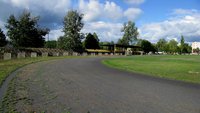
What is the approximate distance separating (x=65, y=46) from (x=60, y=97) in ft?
240

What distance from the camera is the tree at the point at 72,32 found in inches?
3136

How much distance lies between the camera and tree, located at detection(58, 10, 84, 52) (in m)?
79.7

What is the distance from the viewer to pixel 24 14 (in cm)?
7162

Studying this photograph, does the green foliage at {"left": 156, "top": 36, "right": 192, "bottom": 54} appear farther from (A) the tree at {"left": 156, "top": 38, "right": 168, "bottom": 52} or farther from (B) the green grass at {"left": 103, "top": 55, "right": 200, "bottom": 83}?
(B) the green grass at {"left": 103, "top": 55, "right": 200, "bottom": 83}

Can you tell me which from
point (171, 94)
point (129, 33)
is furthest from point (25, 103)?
Answer: point (129, 33)

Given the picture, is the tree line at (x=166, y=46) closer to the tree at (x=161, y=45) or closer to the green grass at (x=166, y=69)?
the tree at (x=161, y=45)

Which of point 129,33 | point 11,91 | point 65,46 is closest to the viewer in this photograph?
point 11,91

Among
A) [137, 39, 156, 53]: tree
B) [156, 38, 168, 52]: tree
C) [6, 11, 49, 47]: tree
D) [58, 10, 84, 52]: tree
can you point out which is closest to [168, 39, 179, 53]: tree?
[156, 38, 168, 52]: tree

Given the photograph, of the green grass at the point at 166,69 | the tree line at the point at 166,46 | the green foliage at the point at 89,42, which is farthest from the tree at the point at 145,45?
the green grass at the point at 166,69

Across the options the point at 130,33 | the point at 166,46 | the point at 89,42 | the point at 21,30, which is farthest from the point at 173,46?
the point at 21,30

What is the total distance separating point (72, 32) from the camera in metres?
83.4

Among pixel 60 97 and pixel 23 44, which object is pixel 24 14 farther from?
pixel 60 97

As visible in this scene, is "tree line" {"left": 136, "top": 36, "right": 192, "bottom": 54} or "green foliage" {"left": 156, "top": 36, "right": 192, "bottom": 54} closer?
"tree line" {"left": 136, "top": 36, "right": 192, "bottom": 54}

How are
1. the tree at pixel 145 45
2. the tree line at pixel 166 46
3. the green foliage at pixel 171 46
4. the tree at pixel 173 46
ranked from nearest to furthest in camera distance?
1. the tree at pixel 145 45
2. the tree line at pixel 166 46
3. the green foliage at pixel 171 46
4. the tree at pixel 173 46
